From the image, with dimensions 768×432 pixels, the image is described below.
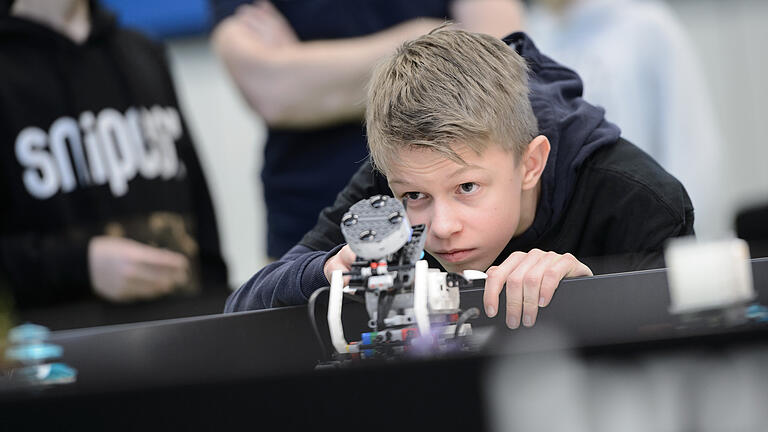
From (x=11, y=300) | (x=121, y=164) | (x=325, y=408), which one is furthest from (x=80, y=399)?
(x=121, y=164)

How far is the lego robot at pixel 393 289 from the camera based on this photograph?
29.7 inches

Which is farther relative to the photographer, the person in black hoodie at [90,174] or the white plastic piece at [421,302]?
the person in black hoodie at [90,174]

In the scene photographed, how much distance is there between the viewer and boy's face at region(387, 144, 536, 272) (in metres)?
0.88

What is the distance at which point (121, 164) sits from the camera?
1.61 m

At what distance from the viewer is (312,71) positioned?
132 centimetres

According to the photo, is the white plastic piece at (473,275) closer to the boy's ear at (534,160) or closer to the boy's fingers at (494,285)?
the boy's fingers at (494,285)

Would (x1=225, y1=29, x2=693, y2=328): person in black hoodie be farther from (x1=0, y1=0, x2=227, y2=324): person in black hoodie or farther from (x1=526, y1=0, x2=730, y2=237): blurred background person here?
(x1=0, y1=0, x2=227, y2=324): person in black hoodie

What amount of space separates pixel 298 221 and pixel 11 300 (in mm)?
530

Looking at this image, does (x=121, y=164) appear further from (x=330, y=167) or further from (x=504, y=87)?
(x=504, y=87)

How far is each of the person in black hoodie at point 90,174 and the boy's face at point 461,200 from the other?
63 cm

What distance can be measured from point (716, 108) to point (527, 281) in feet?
7.82

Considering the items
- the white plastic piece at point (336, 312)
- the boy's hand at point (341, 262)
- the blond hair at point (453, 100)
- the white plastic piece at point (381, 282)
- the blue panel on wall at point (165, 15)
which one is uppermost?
the blue panel on wall at point (165, 15)

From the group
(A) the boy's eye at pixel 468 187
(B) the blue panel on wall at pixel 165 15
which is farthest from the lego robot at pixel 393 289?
(B) the blue panel on wall at pixel 165 15

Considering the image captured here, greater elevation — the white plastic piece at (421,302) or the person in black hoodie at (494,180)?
the person in black hoodie at (494,180)
